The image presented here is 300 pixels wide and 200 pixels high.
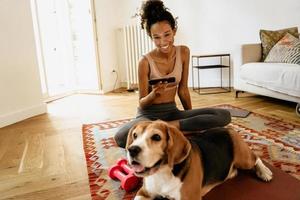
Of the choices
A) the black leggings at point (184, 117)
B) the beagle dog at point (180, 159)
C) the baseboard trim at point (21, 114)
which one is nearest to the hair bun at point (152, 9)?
the black leggings at point (184, 117)

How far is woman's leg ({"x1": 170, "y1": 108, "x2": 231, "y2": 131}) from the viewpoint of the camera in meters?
1.53

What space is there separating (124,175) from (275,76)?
185cm

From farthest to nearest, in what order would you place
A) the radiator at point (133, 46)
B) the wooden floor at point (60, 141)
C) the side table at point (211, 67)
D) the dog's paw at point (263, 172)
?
1. the radiator at point (133, 46)
2. the side table at point (211, 67)
3. the wooden floor at point (60, 141)
4. the dog's paw at point (263, 172)

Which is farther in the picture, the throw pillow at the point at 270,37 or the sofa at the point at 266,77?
the throw pillow at the point at 270,37

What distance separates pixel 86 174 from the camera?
1.62m

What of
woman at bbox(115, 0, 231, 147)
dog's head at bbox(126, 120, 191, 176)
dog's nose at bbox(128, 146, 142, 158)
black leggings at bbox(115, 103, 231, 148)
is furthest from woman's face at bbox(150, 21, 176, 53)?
dog's nose at bbox(128, 146, 142, 158)

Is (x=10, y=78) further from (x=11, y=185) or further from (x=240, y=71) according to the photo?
(x=240, y=71)

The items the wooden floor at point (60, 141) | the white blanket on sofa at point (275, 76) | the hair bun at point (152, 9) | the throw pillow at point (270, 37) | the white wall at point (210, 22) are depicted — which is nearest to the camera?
the wooden floor at point (60, 141)

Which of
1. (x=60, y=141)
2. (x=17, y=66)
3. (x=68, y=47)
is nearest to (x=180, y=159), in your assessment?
(x=60, y=141)

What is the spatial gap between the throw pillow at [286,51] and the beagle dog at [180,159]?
5.98ft

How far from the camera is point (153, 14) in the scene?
161 cm

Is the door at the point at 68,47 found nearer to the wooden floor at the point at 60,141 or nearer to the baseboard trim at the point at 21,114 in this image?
the wooden floor at the point at 60,141

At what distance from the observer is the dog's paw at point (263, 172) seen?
4.50 feet

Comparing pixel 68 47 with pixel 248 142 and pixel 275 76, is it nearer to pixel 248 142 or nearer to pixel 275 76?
pixel 275 76
